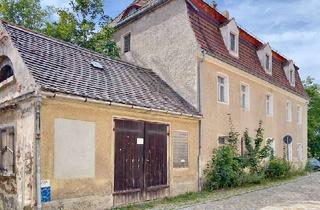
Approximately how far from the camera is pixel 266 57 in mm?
23000

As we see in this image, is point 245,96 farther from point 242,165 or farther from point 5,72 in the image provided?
point 5,72

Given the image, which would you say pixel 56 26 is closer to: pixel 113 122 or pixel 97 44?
pixel 97 44

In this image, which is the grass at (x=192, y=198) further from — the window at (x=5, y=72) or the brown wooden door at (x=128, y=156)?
the window at (x=5, y=72)

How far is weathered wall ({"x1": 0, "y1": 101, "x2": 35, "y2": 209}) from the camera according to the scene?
959 centimetres

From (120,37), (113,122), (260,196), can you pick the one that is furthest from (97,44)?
(260,196)

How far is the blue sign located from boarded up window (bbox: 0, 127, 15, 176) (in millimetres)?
1473

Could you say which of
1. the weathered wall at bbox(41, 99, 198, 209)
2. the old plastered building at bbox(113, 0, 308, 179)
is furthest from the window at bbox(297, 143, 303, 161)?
the weathered wall at bbox(41, 99, 198, 209)

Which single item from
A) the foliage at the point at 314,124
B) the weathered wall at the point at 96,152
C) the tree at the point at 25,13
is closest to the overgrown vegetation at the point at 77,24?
the tree at the point at 25,13

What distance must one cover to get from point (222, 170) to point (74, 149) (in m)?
7.68

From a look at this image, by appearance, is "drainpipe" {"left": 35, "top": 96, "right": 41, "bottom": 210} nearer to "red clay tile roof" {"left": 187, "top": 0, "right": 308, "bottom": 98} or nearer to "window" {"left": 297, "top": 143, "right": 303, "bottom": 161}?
"red clay tile roof" {"left": 187, "top": 0, "right": 308, "bottom": 98}

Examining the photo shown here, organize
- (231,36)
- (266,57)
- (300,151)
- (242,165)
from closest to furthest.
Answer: (242,165) → (231,36) → (266,57) → (300,151)

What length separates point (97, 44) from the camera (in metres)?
21.6

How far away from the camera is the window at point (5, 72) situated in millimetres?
11750

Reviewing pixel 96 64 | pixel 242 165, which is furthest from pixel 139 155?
pixel 242 165
